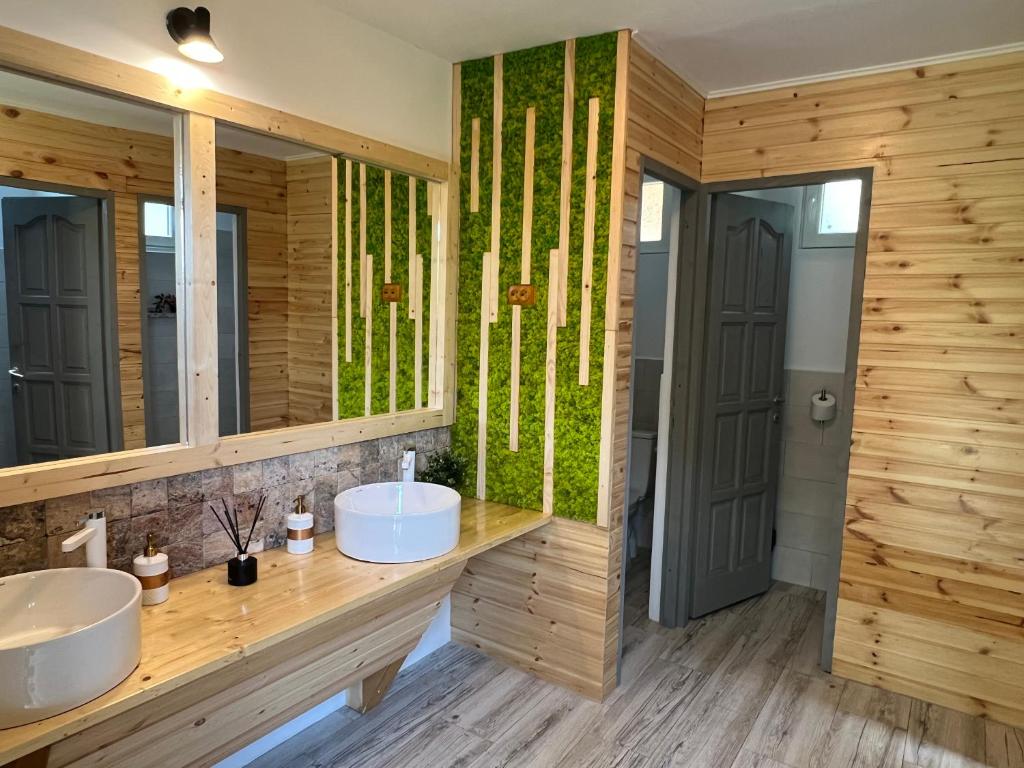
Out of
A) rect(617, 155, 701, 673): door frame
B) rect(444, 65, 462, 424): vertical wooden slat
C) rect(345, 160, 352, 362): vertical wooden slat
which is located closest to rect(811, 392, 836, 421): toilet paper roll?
rect(617, 155, 701, 673): door frame

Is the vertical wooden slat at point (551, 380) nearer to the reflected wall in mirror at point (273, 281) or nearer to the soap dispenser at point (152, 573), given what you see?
the reflected wall in mirror at point (273, 281)

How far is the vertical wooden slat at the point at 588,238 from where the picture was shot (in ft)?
8.25

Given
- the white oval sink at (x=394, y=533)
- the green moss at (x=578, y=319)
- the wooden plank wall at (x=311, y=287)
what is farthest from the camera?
the green moss at (x=578, y=319)

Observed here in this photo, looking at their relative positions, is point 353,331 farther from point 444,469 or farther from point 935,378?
point 935,378

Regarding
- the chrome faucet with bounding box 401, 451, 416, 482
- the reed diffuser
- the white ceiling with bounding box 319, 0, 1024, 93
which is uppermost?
the white ceiling with bounding box 319, 0, 1024, 93

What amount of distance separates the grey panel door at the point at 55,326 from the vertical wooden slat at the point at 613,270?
1.63 m

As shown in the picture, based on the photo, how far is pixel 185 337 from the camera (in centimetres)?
199

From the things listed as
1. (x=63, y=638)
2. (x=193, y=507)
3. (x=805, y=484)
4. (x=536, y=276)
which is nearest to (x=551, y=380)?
(x=536, y=276)

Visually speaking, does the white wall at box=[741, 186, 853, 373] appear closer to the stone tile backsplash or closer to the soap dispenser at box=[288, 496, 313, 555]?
the stone tile backsplash

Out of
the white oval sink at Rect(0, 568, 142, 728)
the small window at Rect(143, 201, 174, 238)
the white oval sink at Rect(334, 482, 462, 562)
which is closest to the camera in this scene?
the white oval sink at Rect(0, 568, 142, 728)

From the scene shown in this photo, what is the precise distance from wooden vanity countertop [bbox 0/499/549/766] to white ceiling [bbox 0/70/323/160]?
4.25ft

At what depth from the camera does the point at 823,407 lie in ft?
11.8

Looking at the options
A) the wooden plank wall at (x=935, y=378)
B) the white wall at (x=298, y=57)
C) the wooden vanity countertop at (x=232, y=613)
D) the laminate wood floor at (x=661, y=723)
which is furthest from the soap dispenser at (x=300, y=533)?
the wooden plank wall at (x=935, y=378)

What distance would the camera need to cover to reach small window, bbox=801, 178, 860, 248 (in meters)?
3.64
